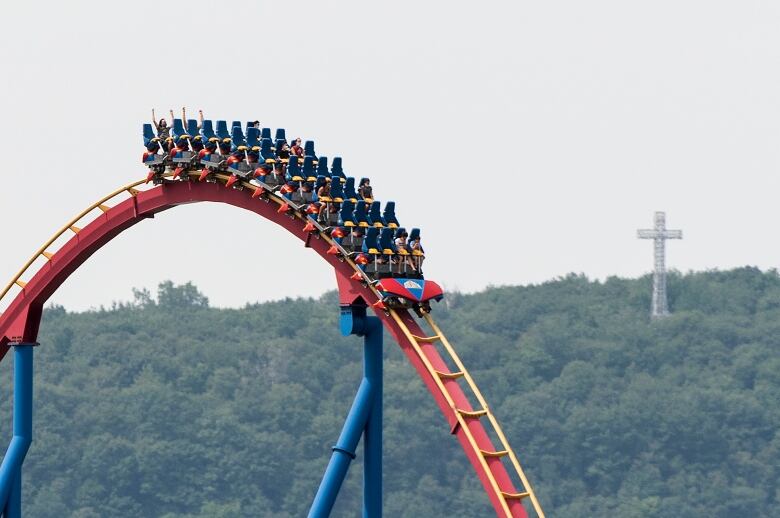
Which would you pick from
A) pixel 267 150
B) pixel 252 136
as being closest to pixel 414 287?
pixel 267 150

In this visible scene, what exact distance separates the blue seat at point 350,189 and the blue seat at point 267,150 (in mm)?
1170

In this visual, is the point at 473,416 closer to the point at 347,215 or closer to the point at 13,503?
the point at 347,215

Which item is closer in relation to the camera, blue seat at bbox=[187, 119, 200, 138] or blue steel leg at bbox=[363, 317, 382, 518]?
blue steel leg at bbox=[363, 317, 382, 518]

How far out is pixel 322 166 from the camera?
3231 centimetres

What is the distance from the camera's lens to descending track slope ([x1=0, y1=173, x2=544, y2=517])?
28.9 m

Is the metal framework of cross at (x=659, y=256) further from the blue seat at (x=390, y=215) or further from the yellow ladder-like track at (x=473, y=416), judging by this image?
the yellow ladder-like track at (x=473, y=416)

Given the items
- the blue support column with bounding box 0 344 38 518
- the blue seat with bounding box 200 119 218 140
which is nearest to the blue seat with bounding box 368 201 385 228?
the blue seat with bounding box 200 119 218 140

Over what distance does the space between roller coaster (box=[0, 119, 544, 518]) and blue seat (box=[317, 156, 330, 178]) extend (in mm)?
13

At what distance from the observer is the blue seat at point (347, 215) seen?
31630 mm

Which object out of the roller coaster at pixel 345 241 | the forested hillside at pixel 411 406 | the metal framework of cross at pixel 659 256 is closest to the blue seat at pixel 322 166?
the roller coaster at pixel 345 241

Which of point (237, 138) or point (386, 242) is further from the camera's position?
point (237, 138)

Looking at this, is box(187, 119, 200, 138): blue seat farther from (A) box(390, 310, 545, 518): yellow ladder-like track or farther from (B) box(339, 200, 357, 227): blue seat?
(A) box(390, 310, 545, 518): yellow ladder-like track

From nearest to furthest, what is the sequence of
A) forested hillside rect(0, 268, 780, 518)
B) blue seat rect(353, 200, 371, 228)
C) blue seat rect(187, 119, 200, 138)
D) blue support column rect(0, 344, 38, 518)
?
1. blue seat rect(353, 200, 371, 228)
2. blue seat rect(187, 119, 200, 138)
3. blue support column rect(0, 344, 38, 518)
4. forested hillside rect(0, 268, 780, 518)

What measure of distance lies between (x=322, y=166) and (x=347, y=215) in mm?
890
